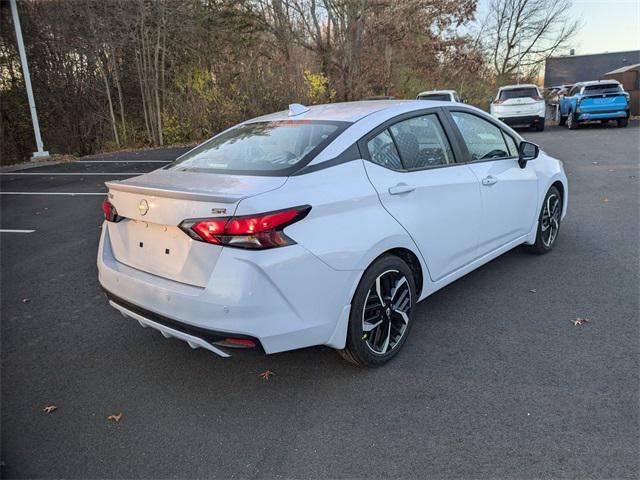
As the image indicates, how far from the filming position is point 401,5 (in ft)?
75.0

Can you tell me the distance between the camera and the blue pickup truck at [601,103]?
672 inches

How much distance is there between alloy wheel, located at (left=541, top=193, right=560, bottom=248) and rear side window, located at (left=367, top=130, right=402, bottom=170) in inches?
93.4

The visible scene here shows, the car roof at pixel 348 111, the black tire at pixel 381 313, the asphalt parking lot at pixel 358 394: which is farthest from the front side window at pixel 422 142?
the asphalt parking lot at pixel 358 394

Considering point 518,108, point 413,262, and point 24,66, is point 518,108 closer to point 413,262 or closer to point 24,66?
point 24,66

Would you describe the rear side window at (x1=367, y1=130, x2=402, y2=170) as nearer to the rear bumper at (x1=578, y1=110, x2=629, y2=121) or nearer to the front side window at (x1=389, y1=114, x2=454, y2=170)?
the front side window at (x1=389, y1=114, x2=454, y2=170)

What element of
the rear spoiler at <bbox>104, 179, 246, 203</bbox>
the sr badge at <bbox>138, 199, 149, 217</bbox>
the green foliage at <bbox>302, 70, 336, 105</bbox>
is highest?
the green foliage at <bbox>302, 70, 336, 105</bbox>

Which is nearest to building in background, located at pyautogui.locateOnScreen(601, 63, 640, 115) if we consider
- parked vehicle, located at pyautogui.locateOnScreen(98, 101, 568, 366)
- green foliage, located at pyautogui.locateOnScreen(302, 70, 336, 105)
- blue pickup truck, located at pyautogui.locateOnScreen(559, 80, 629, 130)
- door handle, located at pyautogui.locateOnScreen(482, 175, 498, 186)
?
blue pickup truck, located at pyautogui.locateOnScreen(559, 80, 629, 130)

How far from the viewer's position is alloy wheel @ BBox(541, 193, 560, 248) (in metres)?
4.96

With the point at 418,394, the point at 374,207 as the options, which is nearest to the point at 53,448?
the point at 418,394

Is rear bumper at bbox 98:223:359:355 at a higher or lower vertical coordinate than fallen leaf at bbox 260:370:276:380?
higher

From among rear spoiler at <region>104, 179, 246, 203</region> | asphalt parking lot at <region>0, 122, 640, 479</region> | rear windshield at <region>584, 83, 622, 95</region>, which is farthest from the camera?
rear windshield at <region>584, 83, 622, 95</region>

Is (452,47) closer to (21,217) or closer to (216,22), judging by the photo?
(216,22)

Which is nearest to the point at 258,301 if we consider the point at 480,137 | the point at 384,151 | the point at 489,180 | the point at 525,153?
the point at 384,151

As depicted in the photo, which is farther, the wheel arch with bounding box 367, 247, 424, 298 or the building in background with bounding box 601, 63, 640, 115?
the building in background with bounding box 601, 63, 640, 115
